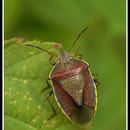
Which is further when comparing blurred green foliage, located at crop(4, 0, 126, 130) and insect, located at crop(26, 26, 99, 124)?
blurred green foliage, located at crop(4, 0, 126, 130)

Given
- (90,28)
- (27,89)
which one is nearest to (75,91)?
(27,89)

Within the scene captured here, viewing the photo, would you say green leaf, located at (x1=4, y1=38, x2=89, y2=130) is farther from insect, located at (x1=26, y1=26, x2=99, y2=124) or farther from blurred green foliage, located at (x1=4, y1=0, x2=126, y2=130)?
blurred green foliage, located at (x1=4, y1=0, x2=126, y2=130)

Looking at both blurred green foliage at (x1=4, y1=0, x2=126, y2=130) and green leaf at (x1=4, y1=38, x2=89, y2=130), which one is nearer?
green leaf at (x1=4, y1=38, x2=89, y2=130)

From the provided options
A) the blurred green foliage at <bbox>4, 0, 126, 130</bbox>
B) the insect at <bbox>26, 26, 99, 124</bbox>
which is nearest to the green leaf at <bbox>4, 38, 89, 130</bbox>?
the insect at <bbox>26, 26, 99, 124</bbox>

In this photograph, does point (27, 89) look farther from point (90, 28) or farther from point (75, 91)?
point (90, 28)
